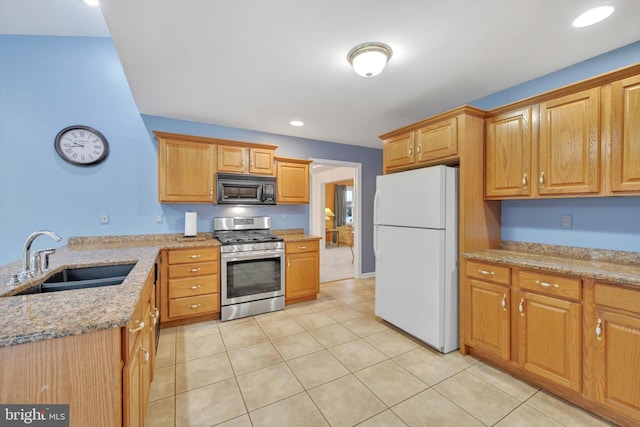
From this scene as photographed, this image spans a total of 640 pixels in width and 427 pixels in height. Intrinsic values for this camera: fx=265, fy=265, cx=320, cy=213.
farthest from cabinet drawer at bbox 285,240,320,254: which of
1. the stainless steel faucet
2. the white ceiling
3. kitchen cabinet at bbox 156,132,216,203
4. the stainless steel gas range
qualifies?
the stainless steel faucet

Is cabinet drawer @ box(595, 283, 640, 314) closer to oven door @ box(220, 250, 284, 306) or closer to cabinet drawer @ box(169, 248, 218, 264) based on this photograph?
oven door @ box(220, 250, 284, 306)

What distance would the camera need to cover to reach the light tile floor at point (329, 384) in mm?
1665

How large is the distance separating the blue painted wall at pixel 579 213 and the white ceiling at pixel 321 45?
10 cm

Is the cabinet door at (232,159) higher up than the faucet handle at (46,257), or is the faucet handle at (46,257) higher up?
the cabinet door at (232,159)

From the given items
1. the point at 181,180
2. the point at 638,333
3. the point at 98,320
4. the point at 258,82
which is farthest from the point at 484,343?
the point at 181,180

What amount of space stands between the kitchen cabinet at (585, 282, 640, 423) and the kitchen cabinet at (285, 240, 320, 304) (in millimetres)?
2709

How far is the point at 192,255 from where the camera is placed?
296cm

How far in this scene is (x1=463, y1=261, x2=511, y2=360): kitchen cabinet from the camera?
2.07m

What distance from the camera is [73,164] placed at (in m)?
2.92

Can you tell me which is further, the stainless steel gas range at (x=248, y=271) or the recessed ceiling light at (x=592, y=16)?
the stainless steel gas range at (x=248, y=271)

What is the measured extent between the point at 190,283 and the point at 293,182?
6.21 feet

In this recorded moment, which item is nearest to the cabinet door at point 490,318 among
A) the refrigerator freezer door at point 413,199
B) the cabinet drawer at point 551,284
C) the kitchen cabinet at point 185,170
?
the cabinet drawer at point 551,284

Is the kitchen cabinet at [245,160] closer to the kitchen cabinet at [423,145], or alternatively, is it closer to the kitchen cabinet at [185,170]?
the kitchen cabinet at [185,170]

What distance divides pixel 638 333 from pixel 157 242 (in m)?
4.07
